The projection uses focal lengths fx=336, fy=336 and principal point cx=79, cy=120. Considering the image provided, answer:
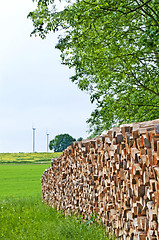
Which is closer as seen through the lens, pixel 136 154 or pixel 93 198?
pixel 136 154

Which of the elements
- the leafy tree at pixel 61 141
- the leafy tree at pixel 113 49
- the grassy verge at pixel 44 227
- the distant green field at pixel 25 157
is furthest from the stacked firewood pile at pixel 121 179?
the leafy tree at pixel 61 141

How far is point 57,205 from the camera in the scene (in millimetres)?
11523

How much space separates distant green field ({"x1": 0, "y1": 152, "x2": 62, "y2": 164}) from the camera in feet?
225

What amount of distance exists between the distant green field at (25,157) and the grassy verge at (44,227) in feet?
185

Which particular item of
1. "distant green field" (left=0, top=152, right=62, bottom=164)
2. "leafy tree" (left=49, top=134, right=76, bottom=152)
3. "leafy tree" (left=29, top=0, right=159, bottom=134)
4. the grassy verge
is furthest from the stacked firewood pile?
"leafy tree" (left=49, top=134, right=76, bottom=152)

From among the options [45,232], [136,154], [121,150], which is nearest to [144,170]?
[136,154]

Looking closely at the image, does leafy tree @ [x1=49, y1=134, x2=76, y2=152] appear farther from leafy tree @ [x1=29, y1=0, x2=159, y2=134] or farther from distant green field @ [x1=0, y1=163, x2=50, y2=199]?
leafy tree @ [x1=29, y1=0, x2=159, y2=134]

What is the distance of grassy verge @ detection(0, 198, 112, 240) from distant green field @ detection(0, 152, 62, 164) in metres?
56.3

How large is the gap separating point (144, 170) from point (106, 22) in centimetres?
1035

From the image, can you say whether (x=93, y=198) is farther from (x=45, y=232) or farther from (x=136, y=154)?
(x=136, y=154)

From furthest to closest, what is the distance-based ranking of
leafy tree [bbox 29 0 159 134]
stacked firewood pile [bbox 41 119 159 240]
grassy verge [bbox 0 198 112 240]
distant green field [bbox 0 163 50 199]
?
distant green field [bbox 0 163 50 199] → leafy tree [bbox 29 0 159 134] → grassy verge [bbox 0 198 112 240] → stacked firewood pile [bbox 41 119 159 240]

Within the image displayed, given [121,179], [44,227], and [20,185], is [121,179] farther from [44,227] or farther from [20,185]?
[20,185]

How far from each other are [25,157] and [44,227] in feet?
219

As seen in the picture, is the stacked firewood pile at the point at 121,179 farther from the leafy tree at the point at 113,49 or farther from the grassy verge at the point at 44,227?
the leafy tree at the point at 113,49
